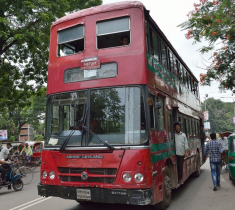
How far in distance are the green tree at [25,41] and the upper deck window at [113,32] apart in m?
8.75

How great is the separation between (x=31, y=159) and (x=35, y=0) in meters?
10.9

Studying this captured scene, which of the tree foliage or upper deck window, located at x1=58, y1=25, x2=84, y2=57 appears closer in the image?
upper deck window, located at x1=58, y1=25, x2=84, y2=57

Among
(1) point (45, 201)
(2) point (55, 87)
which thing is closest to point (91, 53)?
(2) point (55, 87)

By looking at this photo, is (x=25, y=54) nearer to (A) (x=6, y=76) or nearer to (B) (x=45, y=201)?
(A) (x=6, y=76)

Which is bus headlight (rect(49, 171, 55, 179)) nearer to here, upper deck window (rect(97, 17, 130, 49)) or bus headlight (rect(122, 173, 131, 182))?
bus headlight (rect(122, 173, 131, 182))

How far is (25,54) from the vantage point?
18250mm

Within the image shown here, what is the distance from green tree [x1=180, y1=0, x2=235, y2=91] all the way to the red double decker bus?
3.76 metres

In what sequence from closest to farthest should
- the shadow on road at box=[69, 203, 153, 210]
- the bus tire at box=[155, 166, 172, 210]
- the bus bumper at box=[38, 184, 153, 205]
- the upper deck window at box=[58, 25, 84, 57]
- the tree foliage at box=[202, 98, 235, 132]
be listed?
the bus bumper at box=[38, 184, 153, 205], the bus tire at box=[155, 166, 172, 210], the upper deck window at box=[58, 25, 84, 57], the shadow on road at box=[69, 203, 153, 210], the tree foliage at box=[202, 98, 235, 132]

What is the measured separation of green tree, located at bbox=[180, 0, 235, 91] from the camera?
947 cm

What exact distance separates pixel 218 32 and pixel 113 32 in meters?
5.54

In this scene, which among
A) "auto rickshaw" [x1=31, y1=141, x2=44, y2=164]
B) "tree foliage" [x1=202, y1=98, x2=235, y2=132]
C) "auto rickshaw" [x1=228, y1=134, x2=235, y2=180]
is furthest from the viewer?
"tree foliage" [x1=202, y1=98, x2=235, y2=132]

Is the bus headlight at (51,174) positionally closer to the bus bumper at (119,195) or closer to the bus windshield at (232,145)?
the bus bumper at (119,195)

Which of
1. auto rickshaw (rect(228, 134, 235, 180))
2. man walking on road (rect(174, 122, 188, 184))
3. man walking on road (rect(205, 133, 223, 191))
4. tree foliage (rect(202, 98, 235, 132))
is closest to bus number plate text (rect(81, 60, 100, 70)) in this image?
man walking on road (rect(174, 122, 188, 184))

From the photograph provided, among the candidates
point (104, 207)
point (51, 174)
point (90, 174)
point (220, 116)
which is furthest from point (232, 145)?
point (220, 116)
